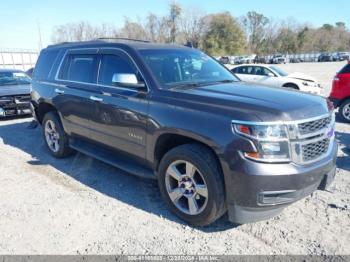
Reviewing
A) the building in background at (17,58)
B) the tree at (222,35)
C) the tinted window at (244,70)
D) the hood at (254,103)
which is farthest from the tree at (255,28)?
the hood at (254,103)

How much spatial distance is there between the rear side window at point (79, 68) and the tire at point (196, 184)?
6.29 feet

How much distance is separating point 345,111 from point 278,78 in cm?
395

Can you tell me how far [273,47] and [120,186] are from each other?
284 ft

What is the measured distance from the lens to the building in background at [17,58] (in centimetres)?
4275

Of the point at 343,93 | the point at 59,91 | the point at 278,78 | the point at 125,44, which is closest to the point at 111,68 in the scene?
the point at 125,44

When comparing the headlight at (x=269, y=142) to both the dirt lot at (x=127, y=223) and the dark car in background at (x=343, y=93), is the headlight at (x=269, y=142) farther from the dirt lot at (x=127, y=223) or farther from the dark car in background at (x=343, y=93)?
the dark car in background at (x=343, y=93)

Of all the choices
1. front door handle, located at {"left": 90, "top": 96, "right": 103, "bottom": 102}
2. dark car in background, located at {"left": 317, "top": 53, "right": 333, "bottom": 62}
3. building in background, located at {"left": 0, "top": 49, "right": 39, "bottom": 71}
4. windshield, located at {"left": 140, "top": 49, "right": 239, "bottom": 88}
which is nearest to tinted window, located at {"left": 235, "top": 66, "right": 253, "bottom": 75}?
windshield, located at {"left": 140, "top": 49, "right": 239, "bottom": 88}

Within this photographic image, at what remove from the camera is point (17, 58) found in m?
44.9

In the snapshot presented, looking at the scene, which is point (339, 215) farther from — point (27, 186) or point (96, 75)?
→ point (27, 186)

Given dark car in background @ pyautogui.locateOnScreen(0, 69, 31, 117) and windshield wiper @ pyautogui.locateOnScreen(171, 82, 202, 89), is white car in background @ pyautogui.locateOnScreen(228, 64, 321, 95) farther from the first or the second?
windshield wiper @ pyautogui.locateOnScreen(171, 82, 202, 89)

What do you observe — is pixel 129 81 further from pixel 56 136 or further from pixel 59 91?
pixel 56 136

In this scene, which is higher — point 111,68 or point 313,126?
point 111,68

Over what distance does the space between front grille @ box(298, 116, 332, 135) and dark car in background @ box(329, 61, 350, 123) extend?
621cm

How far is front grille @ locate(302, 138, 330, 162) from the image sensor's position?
117 inches
